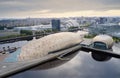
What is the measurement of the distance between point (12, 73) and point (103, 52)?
40.9 feet

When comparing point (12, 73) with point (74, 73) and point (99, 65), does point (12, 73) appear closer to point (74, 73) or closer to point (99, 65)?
point (74, 73)

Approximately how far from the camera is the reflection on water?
18.4 meters

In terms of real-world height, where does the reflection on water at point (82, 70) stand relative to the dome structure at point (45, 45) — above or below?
below

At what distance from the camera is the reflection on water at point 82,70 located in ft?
60.2

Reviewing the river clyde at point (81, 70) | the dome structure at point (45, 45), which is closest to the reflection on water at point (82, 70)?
the river clyde at point (81, 70)

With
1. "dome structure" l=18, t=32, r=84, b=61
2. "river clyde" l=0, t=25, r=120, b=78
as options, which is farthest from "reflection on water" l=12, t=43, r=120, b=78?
"dome structure" l=18, t=32, r=84, b=61

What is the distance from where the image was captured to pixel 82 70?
2006 cm

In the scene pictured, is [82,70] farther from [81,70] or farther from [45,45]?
[45,45]

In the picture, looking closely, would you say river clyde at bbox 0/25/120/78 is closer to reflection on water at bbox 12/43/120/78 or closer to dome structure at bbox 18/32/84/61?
reflection on water at bbox 12/43/120/78

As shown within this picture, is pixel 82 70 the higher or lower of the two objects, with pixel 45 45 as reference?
lower

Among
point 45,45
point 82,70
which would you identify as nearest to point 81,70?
point 82,70

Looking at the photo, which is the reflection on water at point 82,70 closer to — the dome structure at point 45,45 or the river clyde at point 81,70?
the river clyde at point 81,70

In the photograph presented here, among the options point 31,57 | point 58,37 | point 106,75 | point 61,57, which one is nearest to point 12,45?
point 58,37

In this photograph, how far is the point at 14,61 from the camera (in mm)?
20781
